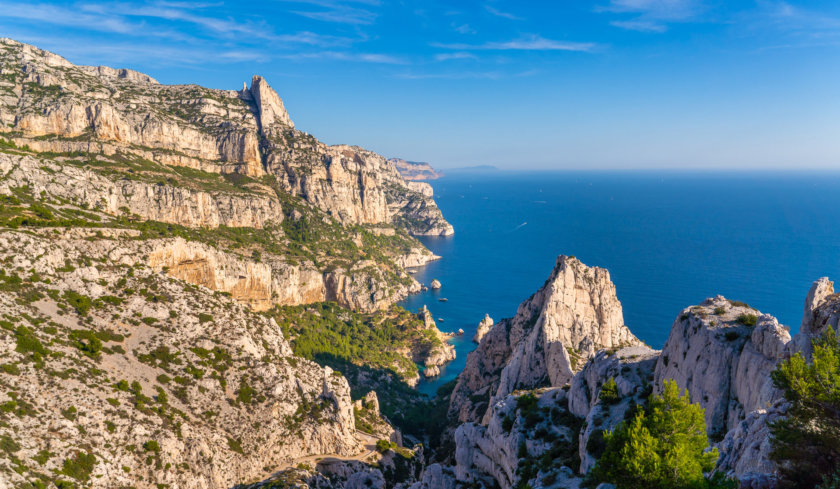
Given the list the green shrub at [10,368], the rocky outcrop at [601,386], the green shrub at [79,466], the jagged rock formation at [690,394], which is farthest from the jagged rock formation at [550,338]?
the green shrub at [10,368]

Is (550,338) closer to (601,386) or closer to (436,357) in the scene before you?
→ (601,386)

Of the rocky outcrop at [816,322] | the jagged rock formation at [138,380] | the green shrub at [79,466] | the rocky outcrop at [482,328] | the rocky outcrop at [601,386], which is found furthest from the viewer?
the rocky outcrop at [482,328]

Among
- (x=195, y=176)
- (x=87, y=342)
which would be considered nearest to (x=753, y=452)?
(x=87, y=342)

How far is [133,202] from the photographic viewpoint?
99.9m

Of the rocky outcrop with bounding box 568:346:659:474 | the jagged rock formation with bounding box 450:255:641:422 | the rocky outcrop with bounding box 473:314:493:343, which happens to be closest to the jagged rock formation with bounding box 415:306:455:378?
the rocky outcrop with bounding box 473:314:493:343

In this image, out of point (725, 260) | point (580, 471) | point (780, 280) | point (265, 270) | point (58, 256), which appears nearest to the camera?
point (580, 471)

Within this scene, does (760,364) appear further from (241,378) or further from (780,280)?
(780,280)

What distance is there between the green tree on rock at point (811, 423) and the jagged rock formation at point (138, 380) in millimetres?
47915

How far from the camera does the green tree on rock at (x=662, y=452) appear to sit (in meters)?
19.7

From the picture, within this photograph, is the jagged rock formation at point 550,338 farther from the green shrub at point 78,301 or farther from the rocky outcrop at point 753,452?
the green shrub at point 78,301

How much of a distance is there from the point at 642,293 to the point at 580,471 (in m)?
129

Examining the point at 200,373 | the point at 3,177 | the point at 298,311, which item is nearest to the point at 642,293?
the point at 298,311

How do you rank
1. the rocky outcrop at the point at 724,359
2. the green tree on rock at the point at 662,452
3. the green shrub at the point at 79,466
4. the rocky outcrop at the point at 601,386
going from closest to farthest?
the green tree on rock at the point at 662,452, the rocky outcrop at the point at 724,359, the rocky outcrop at the point at 601,386, the green shrub at the point at 79,466

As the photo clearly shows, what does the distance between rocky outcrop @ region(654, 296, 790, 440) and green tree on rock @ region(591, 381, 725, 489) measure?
274 inches
